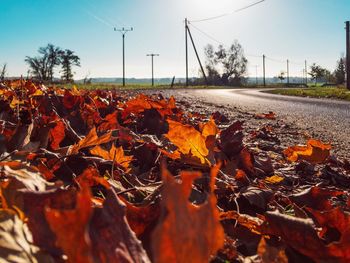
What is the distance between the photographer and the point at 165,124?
202cm

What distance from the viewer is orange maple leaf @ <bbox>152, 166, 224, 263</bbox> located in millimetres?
355

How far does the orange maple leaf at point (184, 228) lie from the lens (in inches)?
14.0

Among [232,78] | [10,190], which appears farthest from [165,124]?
[232,78]

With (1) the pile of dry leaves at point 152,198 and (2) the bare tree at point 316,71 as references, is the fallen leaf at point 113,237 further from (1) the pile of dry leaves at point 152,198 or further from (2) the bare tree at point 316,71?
(2) the bare tree at point 316,71

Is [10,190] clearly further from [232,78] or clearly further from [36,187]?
[232,78]

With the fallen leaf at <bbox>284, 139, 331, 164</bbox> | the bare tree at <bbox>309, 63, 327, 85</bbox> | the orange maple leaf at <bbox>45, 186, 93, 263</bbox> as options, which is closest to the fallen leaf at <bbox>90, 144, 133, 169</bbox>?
the orange maple leaf at <bbox>45, 186, 93, 263</bbox>

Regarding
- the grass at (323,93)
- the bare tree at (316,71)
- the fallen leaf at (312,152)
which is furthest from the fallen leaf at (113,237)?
the bare tree at (316,71)

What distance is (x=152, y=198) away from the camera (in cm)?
94

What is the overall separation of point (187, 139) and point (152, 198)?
0.31 meters

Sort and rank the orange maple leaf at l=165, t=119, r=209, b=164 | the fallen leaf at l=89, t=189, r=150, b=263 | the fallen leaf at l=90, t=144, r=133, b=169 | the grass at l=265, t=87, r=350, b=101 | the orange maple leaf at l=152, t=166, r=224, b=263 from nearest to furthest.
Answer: the orange maple leaf at l=152, t=166, r=224, b=263, the fallen leaf at l=89, t=189, r=150, b=263, the orange maple leaf at l=165, t=119, r=209, b=164, the fallen leaf at l=90, t=144, r=133, b=169, the grass at l=265, t=87, r=350, b=101

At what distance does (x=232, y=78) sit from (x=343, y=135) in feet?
261

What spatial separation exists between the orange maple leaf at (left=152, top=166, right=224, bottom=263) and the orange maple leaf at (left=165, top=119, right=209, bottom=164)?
717 mm

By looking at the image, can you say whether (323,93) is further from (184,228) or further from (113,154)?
(184,228)

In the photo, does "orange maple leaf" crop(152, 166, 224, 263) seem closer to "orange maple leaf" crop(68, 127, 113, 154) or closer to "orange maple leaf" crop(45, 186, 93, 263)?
"orange maple leaf" crop(45, 186, 93, 263)
